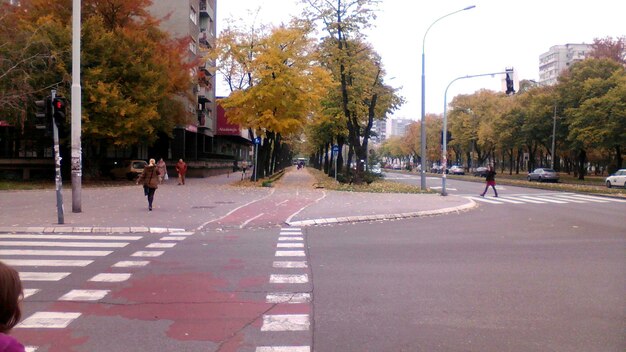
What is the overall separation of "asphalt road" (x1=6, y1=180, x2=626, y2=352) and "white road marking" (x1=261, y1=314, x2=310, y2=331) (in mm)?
12

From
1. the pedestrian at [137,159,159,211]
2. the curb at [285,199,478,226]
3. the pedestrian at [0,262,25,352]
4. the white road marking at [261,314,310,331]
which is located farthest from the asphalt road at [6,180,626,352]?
the pedestrian at [137,159,159,211]

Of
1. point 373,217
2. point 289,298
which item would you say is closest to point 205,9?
point 373,217

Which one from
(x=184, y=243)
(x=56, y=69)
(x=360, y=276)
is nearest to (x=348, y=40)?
→ (x=56, y=69)

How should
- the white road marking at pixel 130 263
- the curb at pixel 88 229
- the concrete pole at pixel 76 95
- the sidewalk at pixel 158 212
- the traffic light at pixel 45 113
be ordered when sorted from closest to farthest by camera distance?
the white road marking at pixel 130 263 → the curb at pixel 88 229 → the sidewalk at pixel 158 212 → the traffic light at pixel 45 113 → the concrete pole at pixel 76 95

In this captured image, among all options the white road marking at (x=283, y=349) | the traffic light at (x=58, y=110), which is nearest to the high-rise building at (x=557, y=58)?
the traffic light at (x=58, y=110)

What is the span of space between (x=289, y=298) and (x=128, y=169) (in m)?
37.0

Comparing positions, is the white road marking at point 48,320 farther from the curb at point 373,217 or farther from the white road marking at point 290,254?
the curb at point 373,217

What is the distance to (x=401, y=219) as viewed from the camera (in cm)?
1731

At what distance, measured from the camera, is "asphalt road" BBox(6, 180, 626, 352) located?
5281 mm

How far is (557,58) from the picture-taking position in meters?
142

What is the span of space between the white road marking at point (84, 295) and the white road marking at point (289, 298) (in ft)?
7.09

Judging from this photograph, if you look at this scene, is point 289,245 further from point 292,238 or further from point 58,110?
point 58,110

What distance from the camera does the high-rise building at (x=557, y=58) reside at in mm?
137950

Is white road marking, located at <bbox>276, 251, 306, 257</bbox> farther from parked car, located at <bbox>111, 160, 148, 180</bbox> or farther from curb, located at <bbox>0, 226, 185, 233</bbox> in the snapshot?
parked car, located at <bbox>111, 160, 148, 180</bbox>
